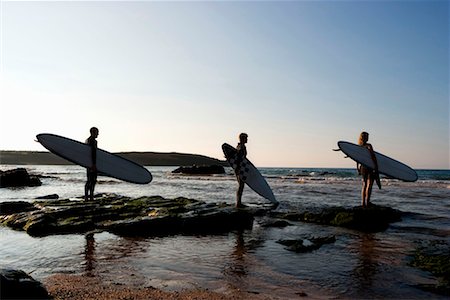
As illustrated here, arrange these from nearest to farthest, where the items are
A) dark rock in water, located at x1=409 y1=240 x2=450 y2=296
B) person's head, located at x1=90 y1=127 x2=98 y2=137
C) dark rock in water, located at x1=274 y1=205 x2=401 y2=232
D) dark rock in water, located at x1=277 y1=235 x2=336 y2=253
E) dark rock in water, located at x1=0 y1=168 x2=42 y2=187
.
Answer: dark rock in water, located at x1=409 y1=240 x2=450 y2=296
dark rock in water, located at x1=277 y1=235 x2=336 y2=253
dark rock in water, located at x1=274 y1=205 x2=401 y2=232
person's head, located at x1=90 y1=127 x2=98 y2=137
dark rock in water, located at x1=0 y1=168 x2=42 y2=187

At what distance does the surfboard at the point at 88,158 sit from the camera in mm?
10328

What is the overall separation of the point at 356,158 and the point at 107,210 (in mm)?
7523

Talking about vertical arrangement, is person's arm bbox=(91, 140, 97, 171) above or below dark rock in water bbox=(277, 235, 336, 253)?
above

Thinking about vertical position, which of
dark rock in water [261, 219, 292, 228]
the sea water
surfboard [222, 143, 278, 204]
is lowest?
the sea water

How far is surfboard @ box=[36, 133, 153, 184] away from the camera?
33.9ft

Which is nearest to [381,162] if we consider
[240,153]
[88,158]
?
[240,153]

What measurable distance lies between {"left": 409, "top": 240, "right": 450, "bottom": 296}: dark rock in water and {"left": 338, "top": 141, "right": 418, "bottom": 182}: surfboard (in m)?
3.52

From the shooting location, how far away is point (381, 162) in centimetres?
1262

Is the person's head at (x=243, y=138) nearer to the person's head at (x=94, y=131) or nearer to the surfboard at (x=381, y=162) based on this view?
the surfboard at (x=381, y=162)

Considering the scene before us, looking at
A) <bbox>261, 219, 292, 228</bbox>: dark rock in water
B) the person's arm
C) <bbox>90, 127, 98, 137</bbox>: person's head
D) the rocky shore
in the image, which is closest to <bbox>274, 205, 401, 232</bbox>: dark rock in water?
the rocky shore

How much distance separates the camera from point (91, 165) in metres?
10.6

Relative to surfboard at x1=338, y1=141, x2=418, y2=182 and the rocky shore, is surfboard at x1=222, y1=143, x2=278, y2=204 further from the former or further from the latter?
surfboard at x1=338, y1=141, x2=418, y2=182

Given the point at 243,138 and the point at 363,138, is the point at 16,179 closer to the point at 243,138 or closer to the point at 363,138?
the point at 243,138

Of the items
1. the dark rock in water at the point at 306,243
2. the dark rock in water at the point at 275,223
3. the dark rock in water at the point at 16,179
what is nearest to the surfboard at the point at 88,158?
the dark rock in water at the point at 275,223
